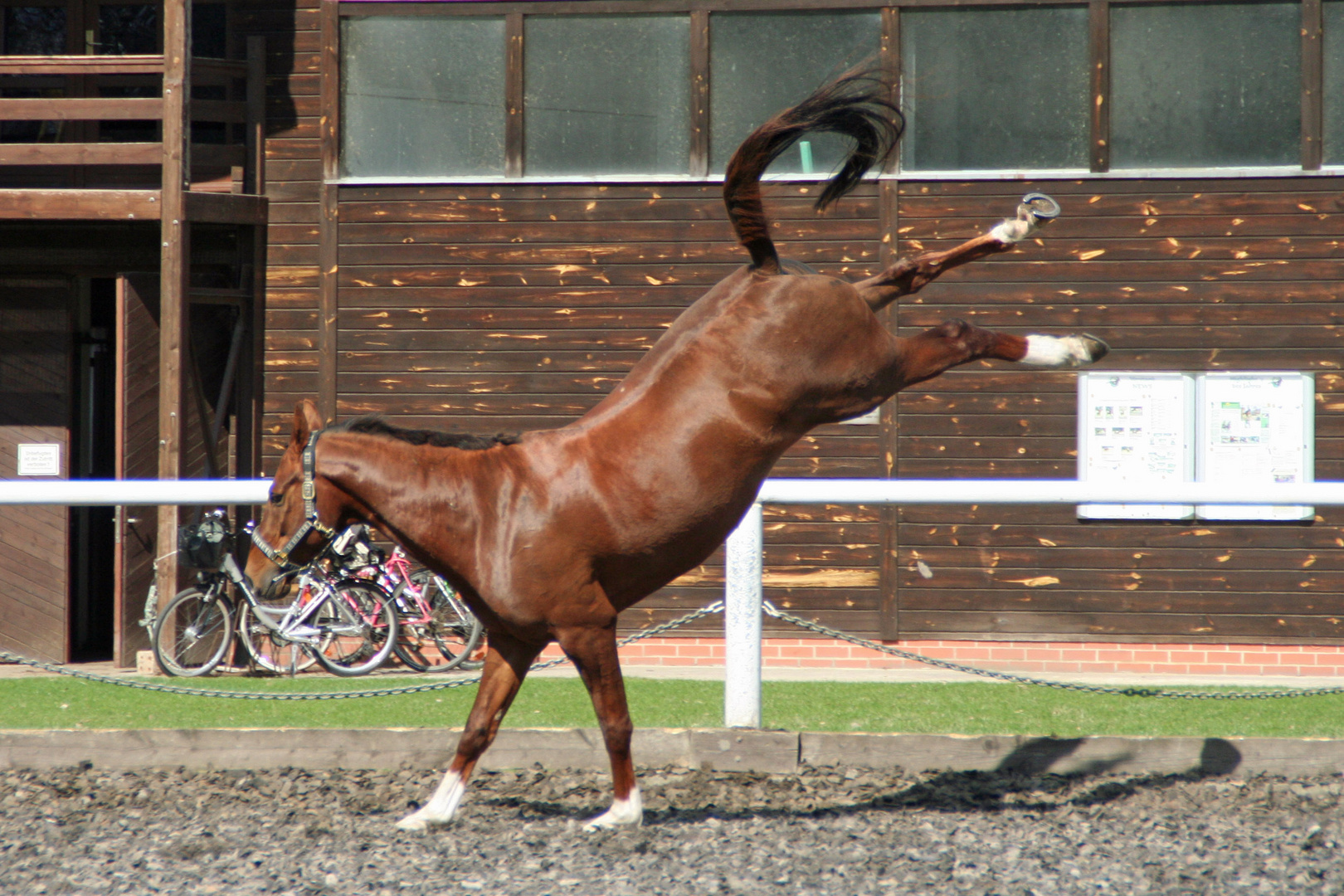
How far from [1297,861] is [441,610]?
7.28 metres

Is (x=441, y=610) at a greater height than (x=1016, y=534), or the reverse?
(x=1016, y=534)

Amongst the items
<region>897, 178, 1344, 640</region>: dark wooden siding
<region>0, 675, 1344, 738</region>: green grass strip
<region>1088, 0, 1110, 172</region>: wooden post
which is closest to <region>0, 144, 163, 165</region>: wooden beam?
<region>0, 675, 1344, 738</region>: green grass strip

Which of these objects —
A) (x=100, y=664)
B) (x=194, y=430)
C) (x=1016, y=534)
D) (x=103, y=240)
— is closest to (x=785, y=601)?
(x=1016, y=534)

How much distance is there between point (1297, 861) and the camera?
422cm

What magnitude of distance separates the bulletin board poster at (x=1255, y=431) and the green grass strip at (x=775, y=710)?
3.14m

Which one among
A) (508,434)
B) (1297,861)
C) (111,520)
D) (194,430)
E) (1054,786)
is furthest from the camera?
(111,520)

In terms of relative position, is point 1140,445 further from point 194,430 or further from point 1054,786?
point 194,430

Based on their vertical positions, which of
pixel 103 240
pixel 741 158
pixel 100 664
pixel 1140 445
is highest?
pixel 103 240

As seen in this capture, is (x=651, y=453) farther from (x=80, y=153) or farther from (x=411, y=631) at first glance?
(x=80, y=153)

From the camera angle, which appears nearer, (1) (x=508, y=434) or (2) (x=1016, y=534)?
(1) (x=508, y=434)

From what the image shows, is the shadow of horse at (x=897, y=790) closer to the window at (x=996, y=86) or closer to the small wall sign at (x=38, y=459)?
the window at (x=996, y=86)

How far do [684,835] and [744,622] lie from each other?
1.18 meters

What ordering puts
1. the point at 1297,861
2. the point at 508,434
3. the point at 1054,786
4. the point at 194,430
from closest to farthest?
the point at 1297,861, the point at 508,434, the point at 1054,786, the point at 194,430

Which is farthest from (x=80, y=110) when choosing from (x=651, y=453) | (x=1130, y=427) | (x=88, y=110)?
(x=1130, y=427)
